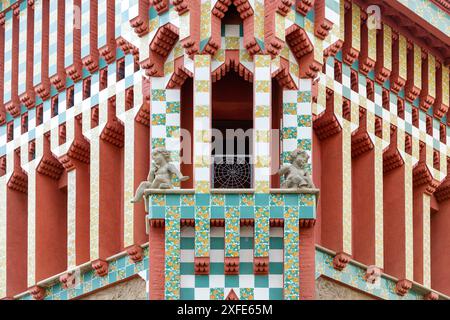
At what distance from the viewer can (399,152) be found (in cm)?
5862

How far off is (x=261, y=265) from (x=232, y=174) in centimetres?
269

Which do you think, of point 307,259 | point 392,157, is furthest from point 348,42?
point 307,259

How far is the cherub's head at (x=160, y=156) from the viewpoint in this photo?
2066 inches

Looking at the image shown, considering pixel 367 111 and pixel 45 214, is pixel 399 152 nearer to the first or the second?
pixel 367 111

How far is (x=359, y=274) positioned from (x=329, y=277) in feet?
3.33

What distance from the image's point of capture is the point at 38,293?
57.4 metres

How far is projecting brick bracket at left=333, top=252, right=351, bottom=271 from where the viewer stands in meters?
55.7

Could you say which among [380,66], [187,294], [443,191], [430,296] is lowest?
[187,294]

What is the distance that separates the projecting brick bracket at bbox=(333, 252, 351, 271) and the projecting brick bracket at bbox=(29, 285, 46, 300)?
5910mm

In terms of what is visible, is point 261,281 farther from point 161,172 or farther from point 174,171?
point 161,172

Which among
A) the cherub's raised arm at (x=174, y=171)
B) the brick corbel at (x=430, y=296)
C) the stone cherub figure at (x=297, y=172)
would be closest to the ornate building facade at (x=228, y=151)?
the stone cherub figure at (x=297, y=172)

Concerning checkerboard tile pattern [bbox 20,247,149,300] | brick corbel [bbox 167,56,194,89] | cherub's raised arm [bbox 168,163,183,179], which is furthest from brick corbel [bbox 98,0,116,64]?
cherub's raised arm [bbox 168,163,183,179]

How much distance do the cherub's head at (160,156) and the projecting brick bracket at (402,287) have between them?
22.8 feet

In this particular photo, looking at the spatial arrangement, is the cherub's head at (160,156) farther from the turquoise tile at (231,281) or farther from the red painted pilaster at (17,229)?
the red painted pilaster at (17,229)
